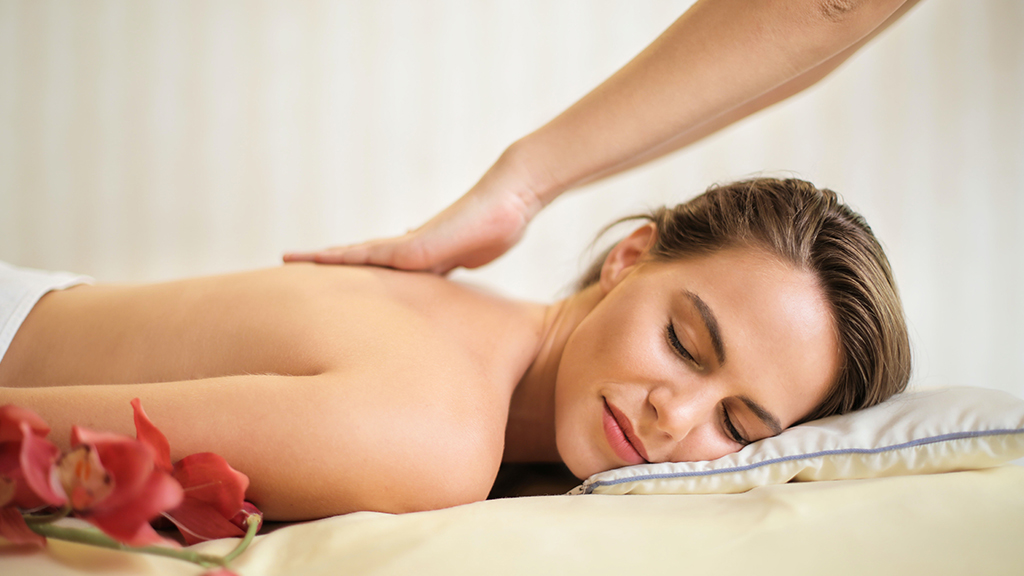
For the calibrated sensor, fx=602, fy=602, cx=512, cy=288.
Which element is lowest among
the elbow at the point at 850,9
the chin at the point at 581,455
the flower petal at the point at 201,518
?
the chin at the point at 581,455

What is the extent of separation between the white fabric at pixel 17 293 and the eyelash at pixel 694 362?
1108mm

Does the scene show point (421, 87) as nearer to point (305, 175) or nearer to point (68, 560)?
point (305, 175)

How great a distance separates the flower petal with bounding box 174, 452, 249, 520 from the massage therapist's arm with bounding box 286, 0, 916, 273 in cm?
66

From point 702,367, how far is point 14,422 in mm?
832

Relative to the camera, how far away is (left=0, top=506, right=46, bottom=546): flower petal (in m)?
0.46

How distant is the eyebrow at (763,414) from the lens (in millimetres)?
938

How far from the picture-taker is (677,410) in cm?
90

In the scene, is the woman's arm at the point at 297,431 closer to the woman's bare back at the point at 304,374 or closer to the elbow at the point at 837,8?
the woman's bare back at the point at 304,374

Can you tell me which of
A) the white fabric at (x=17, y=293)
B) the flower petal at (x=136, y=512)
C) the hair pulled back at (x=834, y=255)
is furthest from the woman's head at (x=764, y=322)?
the white fabric at (x=17, y=293)

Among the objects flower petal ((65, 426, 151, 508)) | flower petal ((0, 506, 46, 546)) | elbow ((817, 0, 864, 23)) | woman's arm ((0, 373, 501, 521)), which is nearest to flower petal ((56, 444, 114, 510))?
flower petal ((65, 426, 151, 508))

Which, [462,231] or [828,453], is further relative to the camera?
[462,231]

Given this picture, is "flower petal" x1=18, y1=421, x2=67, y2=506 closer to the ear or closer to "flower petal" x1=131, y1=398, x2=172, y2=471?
"flower petal" x1=131, y1=398, x2=172, y2=471

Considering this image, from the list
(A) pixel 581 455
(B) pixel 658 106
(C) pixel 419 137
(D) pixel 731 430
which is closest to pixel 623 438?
(A) pixel 581 455

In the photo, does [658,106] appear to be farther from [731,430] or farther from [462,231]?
[731,430]
